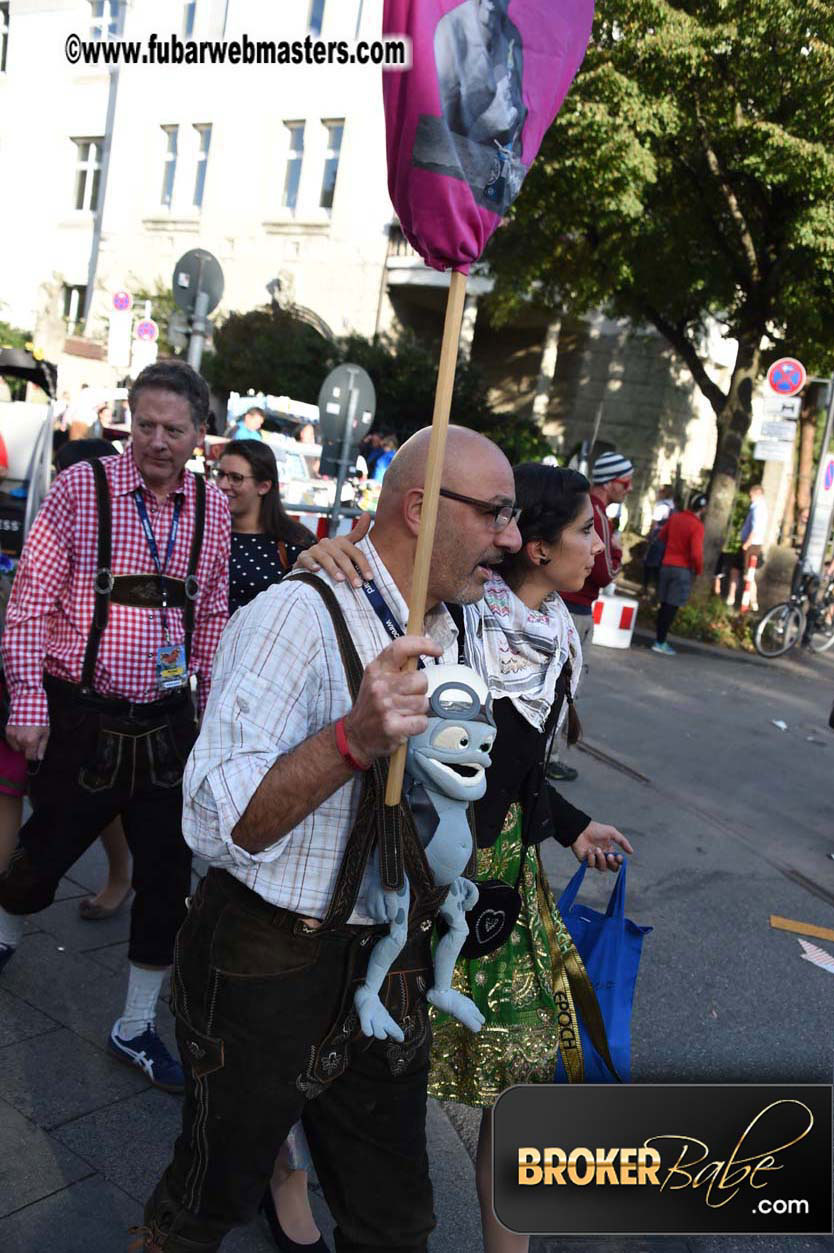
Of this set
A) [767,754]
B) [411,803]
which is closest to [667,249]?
[767,754]

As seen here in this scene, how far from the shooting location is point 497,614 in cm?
273

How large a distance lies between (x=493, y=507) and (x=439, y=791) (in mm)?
505

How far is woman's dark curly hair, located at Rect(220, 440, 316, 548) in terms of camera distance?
457cm

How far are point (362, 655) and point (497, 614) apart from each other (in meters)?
0.88

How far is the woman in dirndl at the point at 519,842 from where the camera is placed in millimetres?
2459

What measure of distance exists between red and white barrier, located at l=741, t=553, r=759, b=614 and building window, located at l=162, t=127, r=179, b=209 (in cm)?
2091

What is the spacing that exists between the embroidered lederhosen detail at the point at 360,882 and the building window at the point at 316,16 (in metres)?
28.1

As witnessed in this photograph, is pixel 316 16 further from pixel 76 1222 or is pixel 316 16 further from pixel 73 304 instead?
pixel 76 1222

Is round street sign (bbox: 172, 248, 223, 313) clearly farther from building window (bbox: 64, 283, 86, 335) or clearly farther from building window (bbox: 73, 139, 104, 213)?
building window (bbox: 73, 139, 104, 213)

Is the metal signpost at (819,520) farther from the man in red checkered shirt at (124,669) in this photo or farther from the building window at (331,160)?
the building window at (331,160)

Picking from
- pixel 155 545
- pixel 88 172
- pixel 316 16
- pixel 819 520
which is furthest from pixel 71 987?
pixel 88 172

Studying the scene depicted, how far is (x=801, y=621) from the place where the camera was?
1373 centimetres

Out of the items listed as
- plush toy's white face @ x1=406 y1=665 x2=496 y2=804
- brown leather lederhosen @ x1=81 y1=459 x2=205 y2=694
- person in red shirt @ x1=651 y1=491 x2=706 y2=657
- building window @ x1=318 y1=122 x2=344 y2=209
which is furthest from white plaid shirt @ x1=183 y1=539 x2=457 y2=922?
building window @ x1=318 y1=122 x2=344 y2=209

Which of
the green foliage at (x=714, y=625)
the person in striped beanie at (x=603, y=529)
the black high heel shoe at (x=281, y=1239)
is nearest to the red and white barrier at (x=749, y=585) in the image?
the green foliage at (x=714, y=625)
